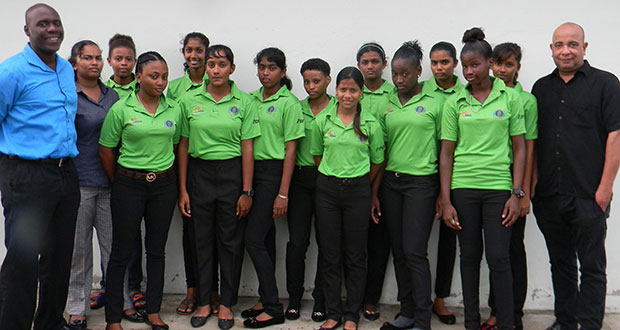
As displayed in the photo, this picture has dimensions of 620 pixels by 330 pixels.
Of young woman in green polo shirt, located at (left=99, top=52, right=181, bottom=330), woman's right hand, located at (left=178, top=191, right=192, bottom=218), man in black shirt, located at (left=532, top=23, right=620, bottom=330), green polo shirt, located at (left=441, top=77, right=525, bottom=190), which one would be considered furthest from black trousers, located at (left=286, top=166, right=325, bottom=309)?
man in black shirt, located at (left=532, top=23, right=620, bottom=330)

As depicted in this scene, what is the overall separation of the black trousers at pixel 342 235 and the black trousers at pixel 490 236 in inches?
24.3

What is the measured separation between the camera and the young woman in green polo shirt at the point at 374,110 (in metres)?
3.70

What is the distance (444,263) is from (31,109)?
2.94m

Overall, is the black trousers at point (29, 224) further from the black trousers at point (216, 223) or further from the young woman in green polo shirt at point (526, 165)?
the young woman in green polo shirt at point (526, 165)

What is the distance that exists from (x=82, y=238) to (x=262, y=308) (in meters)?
1.35

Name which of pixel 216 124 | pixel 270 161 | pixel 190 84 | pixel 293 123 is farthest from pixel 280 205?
pixel 190 84

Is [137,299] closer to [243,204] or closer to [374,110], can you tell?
[243,204]

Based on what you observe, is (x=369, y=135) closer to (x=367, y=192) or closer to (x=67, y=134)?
(x=367, y=192)

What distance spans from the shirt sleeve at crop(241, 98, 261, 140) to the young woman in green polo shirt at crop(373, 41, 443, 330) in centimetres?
89

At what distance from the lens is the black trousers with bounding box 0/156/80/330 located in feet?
9.48

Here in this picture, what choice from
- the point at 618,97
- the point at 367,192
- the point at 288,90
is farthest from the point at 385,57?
the point at 618,97

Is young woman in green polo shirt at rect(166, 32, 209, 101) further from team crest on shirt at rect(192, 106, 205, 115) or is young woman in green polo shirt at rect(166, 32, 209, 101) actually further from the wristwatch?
the wristwatch

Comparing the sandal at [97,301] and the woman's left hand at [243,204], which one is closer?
the woman's left hand at [243,204]

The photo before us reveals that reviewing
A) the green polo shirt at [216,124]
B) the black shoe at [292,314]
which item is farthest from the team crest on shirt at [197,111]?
the black shoe at [292,314]
